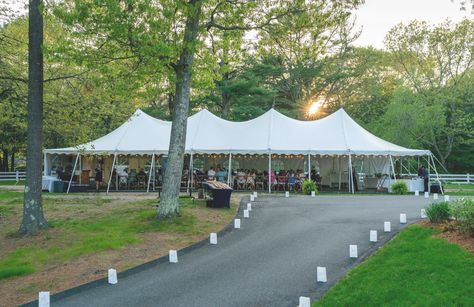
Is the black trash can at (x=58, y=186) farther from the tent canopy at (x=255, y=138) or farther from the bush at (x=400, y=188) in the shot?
the bush at (x=400, y=188)

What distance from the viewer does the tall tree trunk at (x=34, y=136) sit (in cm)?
1012

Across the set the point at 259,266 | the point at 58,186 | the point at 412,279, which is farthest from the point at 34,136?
the point at 58,186

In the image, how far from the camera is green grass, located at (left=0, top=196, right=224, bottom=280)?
8406 mm

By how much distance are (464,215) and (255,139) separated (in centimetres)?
1411

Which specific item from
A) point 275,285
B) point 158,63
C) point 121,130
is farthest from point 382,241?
point 121,130

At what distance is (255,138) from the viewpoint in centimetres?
2138

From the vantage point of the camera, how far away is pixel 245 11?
11828 millimetres

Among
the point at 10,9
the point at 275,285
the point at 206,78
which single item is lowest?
the point at 275,285

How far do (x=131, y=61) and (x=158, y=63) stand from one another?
2.78 meters

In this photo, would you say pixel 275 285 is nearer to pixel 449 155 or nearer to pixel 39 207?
pixel 39 207

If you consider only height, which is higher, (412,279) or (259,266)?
(412,279)

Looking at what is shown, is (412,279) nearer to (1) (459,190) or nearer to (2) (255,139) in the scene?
Answer: (1) (459,190)

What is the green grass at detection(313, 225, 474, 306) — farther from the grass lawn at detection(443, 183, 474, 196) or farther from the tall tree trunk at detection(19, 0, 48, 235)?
the grass lawn at detection(443, 183, 474, 196)

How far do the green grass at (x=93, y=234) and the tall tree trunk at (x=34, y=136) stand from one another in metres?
0.56
